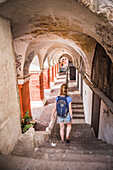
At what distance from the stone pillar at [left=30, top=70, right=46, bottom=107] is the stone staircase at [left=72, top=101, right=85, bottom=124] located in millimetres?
2864

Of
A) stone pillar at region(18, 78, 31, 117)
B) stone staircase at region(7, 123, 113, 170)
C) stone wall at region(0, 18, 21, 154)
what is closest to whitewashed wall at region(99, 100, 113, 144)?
stone staircase at region(7, 123, 113, 170)

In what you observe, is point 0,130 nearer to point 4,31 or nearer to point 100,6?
point 4,31

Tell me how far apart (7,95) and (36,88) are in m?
7.66

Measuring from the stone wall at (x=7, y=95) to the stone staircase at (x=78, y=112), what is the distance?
5.75 meters

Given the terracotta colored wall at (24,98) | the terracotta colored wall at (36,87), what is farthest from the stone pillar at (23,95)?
the terracotta colored wall at (36,87)

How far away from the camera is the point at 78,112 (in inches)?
316

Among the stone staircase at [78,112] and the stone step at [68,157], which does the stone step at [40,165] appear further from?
the stone staircase at [78,112]

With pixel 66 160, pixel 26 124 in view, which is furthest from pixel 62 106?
pixel 66 160

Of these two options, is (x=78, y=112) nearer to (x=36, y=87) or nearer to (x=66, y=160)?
(x=36, y=87)

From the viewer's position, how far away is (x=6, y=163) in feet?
5.57

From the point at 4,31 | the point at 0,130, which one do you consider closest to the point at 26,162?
the point at 0,130

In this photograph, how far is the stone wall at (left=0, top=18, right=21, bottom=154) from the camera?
188cm

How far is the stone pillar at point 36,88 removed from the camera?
946 cm

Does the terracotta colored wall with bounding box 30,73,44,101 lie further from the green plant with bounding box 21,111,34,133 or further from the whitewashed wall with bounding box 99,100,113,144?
the whitewashed wall with bounding box 99,100,113,144
